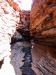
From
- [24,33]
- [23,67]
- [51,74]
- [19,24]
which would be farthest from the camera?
[24,33]

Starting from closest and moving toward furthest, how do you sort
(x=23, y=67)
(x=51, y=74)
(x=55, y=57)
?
(x=51, y=74), (x=55, y=57), (x=23, y=67)

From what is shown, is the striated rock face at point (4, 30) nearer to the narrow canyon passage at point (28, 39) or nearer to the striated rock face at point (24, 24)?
the narrow canyon passage at point (28, 39)

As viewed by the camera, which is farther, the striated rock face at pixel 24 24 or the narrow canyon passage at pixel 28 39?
the striated rock face at pixel 24 24

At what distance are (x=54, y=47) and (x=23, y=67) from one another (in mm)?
3633

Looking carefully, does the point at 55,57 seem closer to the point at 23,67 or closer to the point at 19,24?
the point at 23,67

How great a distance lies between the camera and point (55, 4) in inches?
246

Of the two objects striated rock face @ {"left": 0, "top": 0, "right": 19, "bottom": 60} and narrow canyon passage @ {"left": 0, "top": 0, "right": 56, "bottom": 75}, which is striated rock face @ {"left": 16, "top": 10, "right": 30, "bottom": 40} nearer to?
narrow canyon passage @ {"left": 0, "top": 0, "right": 56, "bottom": 75}

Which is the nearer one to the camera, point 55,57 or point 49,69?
point 49,69

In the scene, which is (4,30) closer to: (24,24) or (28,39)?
(24,24)

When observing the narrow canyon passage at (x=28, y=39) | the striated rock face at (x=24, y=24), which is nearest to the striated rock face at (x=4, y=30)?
the narrow canyon passage at (x=28, y=39)

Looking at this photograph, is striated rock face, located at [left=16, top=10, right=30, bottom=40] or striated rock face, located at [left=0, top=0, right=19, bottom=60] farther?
striated rock face, located at [left=16, top=10, right=30, bottom=40]

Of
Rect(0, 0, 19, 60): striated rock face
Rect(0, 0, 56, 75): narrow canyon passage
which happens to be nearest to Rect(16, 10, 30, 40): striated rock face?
Rect(0, 0, 56, 75): narrow canyon passage

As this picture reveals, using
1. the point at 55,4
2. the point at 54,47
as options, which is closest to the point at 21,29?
the point at 54,47

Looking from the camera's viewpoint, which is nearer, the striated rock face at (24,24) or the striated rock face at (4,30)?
the striated rock face at (4,30)
